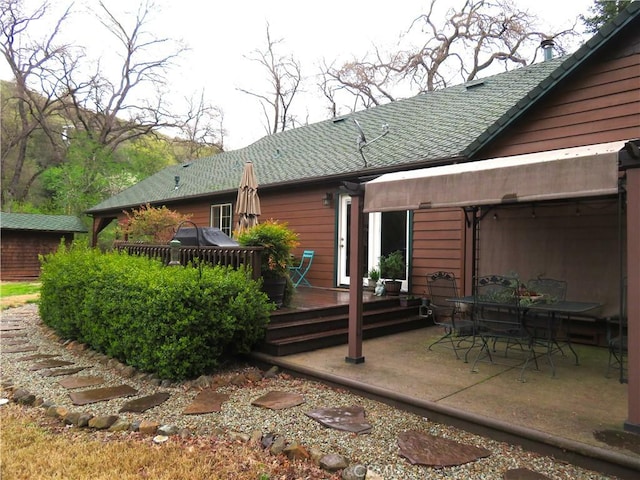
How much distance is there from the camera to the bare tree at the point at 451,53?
683 inches

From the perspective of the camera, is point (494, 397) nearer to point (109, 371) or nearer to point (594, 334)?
point (594, 334)

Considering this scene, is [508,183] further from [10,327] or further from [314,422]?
[10,327]

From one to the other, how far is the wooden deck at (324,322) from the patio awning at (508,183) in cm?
174

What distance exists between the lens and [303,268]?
30.0ft

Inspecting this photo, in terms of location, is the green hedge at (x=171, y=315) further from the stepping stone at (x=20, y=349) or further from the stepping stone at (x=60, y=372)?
the stepping stone at (x=20, y=349)

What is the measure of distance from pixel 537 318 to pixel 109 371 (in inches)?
184

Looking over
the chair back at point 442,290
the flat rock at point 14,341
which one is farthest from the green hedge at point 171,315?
the chair back at point 442,290

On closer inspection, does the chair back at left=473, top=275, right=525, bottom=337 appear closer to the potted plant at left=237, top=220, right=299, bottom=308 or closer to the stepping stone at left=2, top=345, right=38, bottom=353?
the potted plant at left=237, top=220, right=299, bottom=308

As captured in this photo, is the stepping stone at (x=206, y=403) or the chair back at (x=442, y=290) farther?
the chair back at (x=442, y=290)

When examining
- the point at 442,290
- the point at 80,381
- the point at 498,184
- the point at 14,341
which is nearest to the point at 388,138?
the point at 442,290

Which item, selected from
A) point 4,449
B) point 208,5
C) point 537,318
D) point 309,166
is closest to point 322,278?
point 309,166

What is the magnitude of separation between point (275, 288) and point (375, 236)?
297 cm

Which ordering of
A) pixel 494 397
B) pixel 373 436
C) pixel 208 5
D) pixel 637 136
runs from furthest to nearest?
pixel 208 5, pixel 637 136, pixel 494 397, pixel 373 436

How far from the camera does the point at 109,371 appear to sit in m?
4.66
